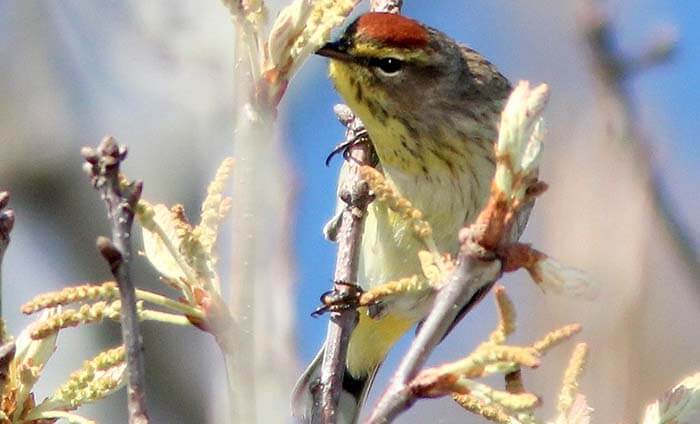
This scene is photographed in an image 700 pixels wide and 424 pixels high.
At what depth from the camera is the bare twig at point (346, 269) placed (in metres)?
2.48

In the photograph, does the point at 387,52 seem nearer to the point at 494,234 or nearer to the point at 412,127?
the point at 412,127

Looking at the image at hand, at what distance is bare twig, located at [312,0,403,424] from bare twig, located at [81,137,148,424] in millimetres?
870

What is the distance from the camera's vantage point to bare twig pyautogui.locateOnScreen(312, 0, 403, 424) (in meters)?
2.48

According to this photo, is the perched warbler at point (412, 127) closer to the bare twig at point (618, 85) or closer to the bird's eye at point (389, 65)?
the bird's eye at point (389, 65)

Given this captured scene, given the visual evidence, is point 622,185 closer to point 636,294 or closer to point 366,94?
point 636,294

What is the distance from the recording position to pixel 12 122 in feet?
16.7

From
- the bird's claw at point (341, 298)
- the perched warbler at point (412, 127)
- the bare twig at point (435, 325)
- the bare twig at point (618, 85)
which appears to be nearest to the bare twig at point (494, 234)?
the bare twig at point (435, 325)

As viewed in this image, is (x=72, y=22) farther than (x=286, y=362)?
Yes

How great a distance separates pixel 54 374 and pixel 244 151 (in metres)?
3.09

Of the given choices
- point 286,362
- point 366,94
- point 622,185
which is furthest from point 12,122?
point 286,362

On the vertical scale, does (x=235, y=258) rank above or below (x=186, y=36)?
below

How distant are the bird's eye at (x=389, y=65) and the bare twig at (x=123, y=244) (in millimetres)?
2261

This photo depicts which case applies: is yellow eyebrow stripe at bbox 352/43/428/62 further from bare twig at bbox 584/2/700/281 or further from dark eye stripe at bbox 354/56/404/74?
bare twig at bbox 584/2/700/281

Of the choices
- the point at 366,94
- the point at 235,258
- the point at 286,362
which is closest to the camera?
the point at 235,258
